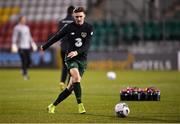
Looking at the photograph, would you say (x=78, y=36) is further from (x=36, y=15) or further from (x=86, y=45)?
(x=36, y=15)

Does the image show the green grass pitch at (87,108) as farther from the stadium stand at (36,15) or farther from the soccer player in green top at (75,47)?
the stadium stand at (36,15)

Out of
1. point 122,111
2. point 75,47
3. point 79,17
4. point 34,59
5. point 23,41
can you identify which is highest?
point 79,17

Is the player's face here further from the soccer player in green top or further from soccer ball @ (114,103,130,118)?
soccer ball @ (114,103,130,118)

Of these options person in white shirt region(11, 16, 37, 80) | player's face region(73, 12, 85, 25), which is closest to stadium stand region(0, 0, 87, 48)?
person in white shirt region(11, 16, 37, 80)

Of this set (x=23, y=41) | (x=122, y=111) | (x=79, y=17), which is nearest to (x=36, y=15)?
(x=23, y=41)

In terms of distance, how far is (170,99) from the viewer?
15453 millimetres

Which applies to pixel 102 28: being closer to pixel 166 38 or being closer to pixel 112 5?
pixel 112 5

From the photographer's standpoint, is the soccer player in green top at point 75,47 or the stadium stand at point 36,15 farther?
the stadium stand at point 36,15

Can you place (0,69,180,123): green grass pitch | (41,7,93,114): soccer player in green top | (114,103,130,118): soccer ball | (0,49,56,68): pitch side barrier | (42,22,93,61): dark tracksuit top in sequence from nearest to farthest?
(0,69,180,123): green grass pitch < (114,103,130,118): soccer ball < (41,7,93,114): soccer player in green top < (42,22,93,61): dark tracksuit top < (0,49,56,68): pitch side barrier

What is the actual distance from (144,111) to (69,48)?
81.7 inches

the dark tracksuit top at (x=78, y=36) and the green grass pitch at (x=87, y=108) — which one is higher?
the dark tracksuit top at (x=78, y=36)

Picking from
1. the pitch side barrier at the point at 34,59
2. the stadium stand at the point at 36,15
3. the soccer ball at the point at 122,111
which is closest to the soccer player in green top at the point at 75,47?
the soccer ball at the point at 122,111

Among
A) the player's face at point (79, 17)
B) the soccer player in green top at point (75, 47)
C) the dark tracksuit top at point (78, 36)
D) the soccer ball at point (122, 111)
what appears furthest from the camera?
Answer: the dark tracksuit top at point (78, 36)

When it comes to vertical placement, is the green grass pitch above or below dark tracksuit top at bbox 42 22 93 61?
below
